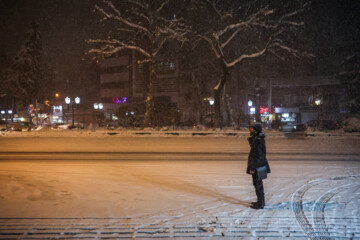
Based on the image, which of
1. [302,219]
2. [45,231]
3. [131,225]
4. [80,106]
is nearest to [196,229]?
[131,225]

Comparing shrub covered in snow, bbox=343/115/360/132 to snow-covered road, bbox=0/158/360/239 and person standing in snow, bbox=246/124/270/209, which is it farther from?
person standing in snow, bbox=246/124/270/209

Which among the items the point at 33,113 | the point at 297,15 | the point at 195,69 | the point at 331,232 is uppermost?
the point at 297,15

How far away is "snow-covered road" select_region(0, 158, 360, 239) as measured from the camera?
213 inches

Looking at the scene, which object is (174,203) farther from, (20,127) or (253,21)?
(20,127)

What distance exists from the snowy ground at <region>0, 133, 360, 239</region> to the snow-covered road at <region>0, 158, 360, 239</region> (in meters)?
0.02

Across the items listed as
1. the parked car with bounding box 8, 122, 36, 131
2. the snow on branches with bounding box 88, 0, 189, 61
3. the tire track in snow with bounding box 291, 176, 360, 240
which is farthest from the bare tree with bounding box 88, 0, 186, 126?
the tire track in snow with bounding box 291, 176, 360, 240

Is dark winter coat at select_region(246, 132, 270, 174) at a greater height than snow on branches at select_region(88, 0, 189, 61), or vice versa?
snow on branches at select_region(88, 0, 189, 61)

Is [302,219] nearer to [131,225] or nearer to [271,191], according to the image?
[271,191]

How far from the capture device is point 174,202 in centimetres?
705

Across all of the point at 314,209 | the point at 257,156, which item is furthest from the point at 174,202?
the point at 314,209

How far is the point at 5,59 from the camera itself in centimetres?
5981

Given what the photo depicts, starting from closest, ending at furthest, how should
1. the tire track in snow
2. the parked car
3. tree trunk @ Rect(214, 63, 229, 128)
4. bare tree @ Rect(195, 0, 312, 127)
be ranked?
the tire track in snow
bare tree @ Rect(195, 0, 312, 127)
tree trunk @ Rect(214, 63, 229, 128)
the parked car

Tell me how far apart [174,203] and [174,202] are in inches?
2.9

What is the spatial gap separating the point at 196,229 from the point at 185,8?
31025 millimetres
